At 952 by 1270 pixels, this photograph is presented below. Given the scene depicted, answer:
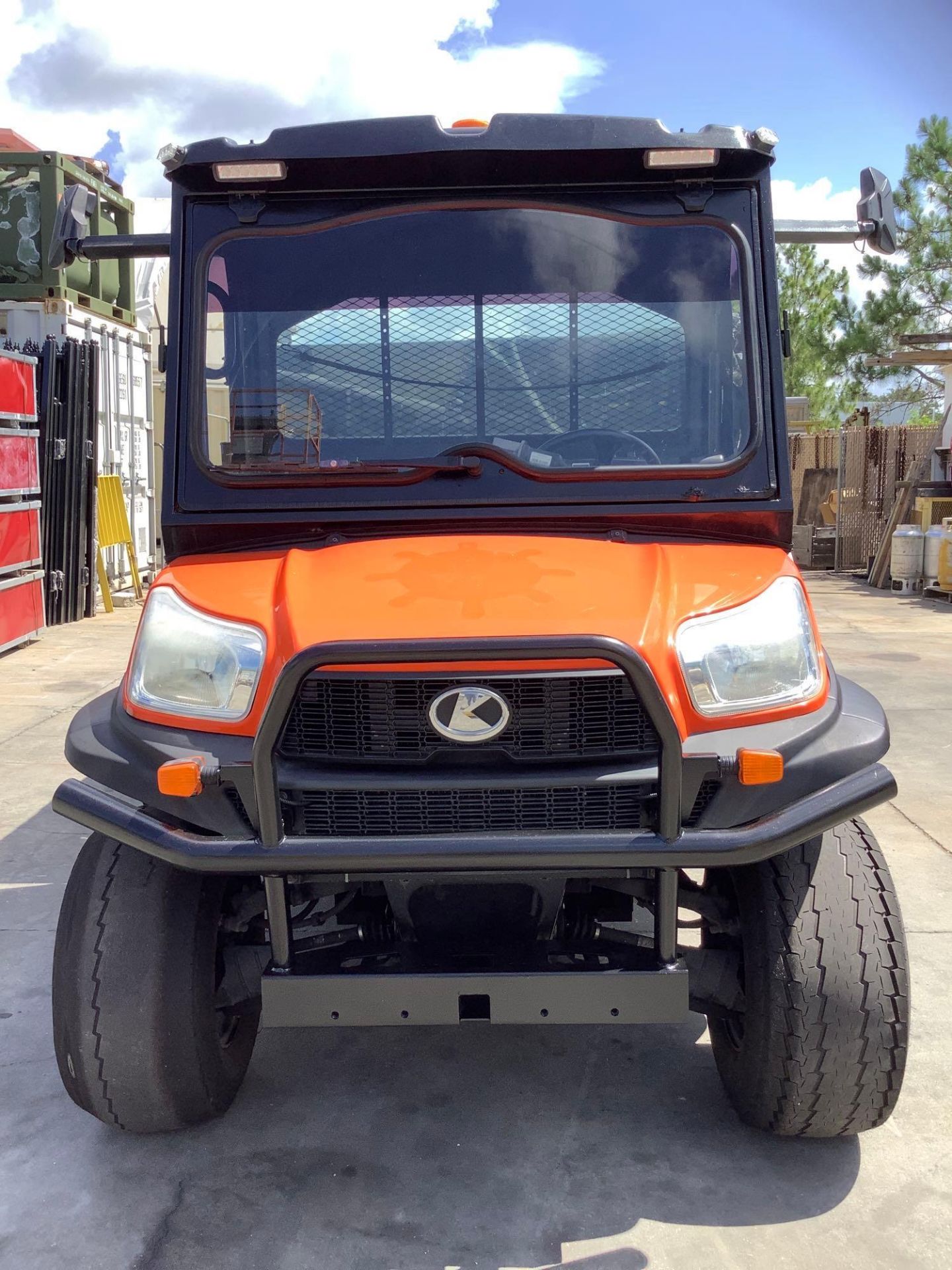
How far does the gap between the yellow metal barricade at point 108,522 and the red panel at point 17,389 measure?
1.87m

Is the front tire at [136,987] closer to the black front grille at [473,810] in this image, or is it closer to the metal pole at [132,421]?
the black front grille at [473,810]

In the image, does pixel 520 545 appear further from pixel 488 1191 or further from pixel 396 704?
pixel 488 1191

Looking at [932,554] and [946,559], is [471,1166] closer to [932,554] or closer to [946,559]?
[946,559]

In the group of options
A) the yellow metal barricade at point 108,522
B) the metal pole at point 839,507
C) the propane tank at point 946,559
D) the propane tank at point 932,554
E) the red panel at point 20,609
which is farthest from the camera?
the metal pole at point 839,507

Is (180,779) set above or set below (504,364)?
below

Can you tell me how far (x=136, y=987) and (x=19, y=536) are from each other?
7393 millimetres

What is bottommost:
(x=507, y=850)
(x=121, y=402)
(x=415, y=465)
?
(x=507, y=850)

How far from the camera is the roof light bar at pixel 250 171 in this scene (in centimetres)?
285

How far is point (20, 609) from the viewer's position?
930 cm

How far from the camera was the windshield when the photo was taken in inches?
115

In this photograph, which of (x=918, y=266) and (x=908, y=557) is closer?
(x=908, y=557)

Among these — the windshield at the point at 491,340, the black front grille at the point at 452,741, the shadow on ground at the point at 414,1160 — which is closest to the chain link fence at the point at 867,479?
the windshield at the point at 491,340

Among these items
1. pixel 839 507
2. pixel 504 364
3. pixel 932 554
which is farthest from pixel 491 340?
pixel 839 507

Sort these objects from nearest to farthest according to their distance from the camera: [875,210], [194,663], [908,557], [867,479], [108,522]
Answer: [194,663], [875,210], [108,522], [908,557], [867,479]
